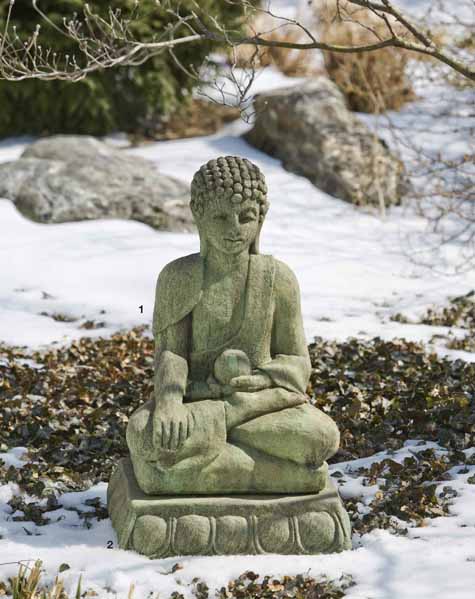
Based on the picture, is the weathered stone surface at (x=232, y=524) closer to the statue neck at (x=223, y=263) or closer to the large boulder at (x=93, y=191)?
the statue neck at (x=223, y=263)

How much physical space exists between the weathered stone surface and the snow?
0.21ft

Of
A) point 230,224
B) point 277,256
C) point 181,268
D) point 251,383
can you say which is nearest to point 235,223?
point 230,224

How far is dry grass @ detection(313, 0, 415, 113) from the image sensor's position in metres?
12.6

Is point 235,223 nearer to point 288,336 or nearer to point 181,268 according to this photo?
point 181,268

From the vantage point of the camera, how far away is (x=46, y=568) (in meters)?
4.52

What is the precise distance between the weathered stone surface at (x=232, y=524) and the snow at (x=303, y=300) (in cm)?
6

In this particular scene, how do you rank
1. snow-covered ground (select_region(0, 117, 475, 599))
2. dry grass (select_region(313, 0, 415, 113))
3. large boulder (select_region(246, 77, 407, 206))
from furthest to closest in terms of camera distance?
dry grass (select_region(313, 0, 415, 113)) → large boulder (select_region(246, 77, 407, 206)) → snow-covered ground (select_region(0, 117, 475, 599))

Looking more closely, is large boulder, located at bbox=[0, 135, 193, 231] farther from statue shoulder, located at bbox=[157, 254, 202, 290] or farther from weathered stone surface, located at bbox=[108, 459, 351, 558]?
weathered stone surface, located at bbox=[108, 459, 351, 558]

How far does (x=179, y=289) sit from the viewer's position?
492cm

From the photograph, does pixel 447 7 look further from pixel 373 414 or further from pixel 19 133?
pixel 373 414

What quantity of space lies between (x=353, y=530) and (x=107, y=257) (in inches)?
194

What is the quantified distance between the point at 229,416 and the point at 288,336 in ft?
1.71

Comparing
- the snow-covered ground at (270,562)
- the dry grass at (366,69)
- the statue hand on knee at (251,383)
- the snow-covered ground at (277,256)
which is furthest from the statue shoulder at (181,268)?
the dry grass at (366,69)

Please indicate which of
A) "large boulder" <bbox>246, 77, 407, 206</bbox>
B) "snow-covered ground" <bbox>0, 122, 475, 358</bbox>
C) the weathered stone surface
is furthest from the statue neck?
"large boulder" <bbox>246, 77, 407, 206</bbox>
